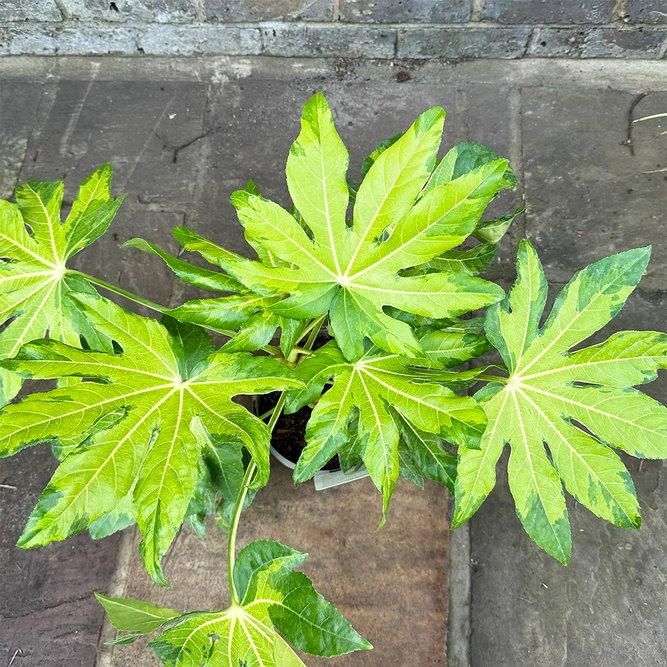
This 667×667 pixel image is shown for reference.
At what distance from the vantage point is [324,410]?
0.71 meters

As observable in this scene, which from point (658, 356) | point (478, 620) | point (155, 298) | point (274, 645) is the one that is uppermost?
point (155, 298)

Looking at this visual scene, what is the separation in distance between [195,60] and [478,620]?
6.18 ft

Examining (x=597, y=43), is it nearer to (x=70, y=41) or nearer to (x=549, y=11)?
(x=549, y=11)

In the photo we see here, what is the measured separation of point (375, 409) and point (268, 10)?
147cm

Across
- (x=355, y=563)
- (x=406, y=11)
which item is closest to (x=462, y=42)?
(x=406, y=11)

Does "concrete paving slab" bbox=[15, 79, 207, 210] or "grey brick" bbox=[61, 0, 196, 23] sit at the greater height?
"grey brick" bbox=[61, 0, 196, 23]

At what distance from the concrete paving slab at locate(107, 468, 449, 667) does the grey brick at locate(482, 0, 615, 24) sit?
1.42 m

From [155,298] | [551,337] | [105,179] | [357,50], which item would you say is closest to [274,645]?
[551,337]

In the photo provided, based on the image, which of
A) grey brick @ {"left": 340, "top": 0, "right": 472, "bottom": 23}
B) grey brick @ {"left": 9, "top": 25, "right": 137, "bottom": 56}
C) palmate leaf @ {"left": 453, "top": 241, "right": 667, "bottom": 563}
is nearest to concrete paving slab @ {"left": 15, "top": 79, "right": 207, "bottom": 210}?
grey brick @ {"left": 9, "top": 25, "right": 137, "bottom": 56}

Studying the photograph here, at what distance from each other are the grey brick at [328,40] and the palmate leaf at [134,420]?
4.52 feet

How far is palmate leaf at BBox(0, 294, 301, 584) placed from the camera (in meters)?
0.62

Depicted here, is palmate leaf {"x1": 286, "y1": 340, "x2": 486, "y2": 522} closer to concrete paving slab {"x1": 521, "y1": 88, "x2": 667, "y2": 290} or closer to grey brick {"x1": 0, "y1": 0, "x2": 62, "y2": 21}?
concrete paving slab {"x1": 521, "y1": 88, "x2": 667, "y2": 290}

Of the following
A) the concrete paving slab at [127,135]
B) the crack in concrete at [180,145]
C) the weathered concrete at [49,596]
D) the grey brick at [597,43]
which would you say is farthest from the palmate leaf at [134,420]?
the grey brick at [597,43]

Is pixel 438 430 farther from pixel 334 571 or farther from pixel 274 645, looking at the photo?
pixel 334 571
